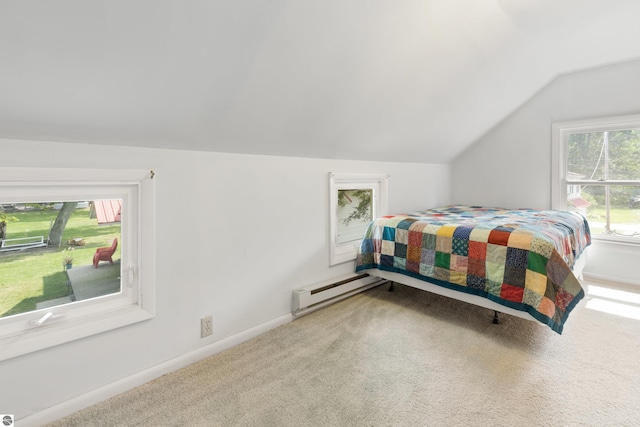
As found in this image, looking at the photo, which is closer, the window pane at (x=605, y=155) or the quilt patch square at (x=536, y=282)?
the quilt patch square at (x=536, y=282)

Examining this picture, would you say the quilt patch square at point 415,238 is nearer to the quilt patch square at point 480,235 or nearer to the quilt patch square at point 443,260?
the quilt patch square at point 443,260

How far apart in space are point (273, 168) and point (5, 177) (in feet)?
4.33

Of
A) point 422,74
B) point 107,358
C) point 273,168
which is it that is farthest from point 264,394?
point 422,74

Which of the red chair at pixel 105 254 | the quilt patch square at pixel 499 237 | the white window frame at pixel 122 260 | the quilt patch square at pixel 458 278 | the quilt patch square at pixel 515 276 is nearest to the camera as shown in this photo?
the white window frame at pixel 122 260

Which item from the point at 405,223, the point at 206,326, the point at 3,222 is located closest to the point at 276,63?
the point at 3,222

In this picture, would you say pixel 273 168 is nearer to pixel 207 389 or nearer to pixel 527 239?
pixel 207 389

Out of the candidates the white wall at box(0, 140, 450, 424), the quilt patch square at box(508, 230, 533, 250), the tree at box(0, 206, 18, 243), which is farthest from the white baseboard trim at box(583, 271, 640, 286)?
the tree at box(0, 206, 18, 243)

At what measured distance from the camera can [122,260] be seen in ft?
5.46

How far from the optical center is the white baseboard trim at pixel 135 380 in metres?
1.35

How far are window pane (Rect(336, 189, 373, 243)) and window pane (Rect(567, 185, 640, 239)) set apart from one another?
2.26m

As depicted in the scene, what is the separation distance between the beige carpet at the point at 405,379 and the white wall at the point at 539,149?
4.08ft

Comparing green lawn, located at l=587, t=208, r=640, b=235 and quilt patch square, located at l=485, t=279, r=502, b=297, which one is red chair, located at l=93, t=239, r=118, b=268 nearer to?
quilt patch square, located at l=485, t=279, r=502, b=297

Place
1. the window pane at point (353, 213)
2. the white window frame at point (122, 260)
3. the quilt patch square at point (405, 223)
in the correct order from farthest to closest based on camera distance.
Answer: the window pane at point (353, 213) → the quilt patch square at point (405, 223) → the white window frame at point (122, 260)

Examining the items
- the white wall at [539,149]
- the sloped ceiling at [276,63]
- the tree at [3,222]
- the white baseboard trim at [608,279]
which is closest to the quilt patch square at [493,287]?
the sloped ceiling at [276,63]
